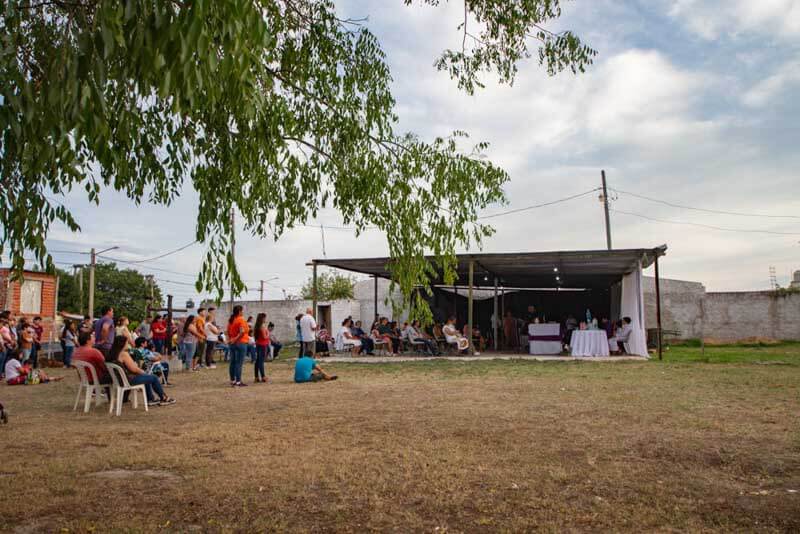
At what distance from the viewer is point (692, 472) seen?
4.53m

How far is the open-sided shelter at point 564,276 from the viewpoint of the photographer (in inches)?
663

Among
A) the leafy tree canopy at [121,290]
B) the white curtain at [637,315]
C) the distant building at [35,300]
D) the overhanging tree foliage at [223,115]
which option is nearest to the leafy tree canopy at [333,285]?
the leafy tree canopy at [121,290]

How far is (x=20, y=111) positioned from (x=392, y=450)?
3.73 m

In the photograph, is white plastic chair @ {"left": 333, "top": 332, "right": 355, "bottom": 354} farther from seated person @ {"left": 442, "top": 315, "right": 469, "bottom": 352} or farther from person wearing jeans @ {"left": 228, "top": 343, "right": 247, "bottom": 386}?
person wearing jeans @ {"left": 228, "top": 343, "right": 247, "bottom": 386}

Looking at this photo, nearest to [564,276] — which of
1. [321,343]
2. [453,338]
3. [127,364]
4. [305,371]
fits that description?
[453,338]

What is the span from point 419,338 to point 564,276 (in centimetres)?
731

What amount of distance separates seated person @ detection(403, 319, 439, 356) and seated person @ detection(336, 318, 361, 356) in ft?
5.11

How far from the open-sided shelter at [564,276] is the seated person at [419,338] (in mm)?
1399

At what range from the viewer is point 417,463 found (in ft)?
16.2

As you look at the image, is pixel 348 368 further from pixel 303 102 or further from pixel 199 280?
pixel 199 280

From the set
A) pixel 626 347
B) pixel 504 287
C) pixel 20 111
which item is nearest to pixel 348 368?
pixel 626 347

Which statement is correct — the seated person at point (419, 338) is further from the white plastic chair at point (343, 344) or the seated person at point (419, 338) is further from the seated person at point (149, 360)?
the seated person at point (149, 360)

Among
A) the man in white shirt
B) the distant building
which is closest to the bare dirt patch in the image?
the man in white shirt

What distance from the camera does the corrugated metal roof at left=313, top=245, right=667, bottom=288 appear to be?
1681 centimetres
